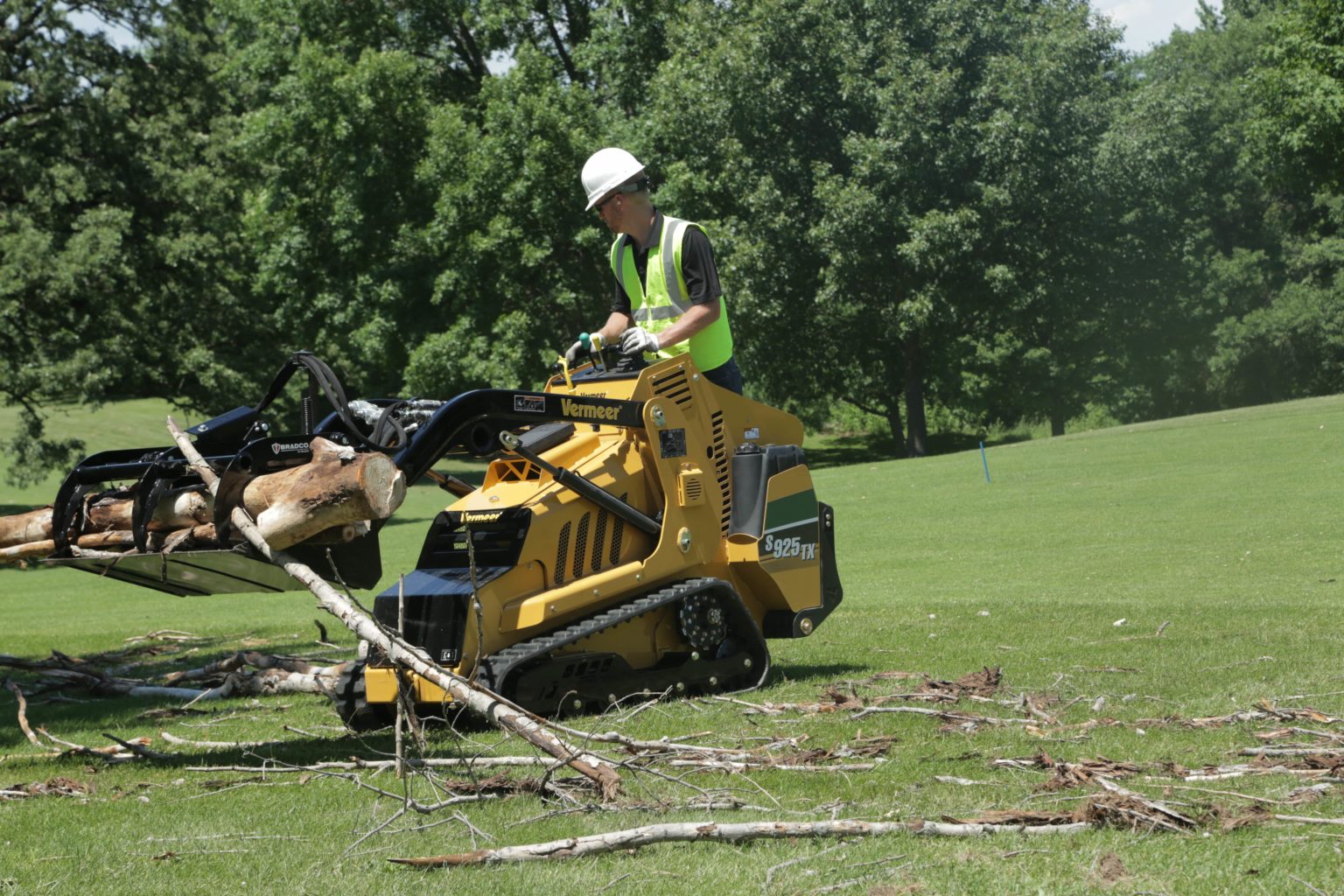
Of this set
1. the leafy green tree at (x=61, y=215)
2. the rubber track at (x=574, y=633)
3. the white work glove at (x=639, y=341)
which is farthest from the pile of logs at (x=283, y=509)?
the leafy green tree at (x=61, y=215)

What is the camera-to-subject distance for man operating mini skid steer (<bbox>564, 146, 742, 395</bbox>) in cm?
834

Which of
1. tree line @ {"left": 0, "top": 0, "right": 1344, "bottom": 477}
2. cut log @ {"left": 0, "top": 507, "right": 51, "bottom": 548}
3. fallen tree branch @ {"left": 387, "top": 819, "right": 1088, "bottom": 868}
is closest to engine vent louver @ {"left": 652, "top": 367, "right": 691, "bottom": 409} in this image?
cut log @ {"left": 0, "top": 507, "right": 51, "bottom": 548}

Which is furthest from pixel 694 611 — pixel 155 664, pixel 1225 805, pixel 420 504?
pixel 420 504

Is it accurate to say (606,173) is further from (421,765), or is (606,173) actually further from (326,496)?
(421,765)

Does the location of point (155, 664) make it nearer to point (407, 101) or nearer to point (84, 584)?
point (84, 584)

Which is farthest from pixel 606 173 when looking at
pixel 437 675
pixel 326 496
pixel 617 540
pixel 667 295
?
pixel 437 675

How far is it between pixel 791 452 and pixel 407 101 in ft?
116

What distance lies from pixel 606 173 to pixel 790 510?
2333 mm

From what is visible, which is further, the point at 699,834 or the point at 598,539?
the point at 598,539

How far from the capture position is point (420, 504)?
126 ft

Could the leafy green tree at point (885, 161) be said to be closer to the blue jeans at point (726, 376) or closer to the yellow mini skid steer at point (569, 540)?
the blue jeans at point (726, 376)

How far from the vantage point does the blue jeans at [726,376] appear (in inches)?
354

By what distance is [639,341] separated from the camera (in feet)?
26.9

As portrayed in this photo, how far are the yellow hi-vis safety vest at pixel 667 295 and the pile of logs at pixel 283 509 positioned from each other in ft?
7.94
